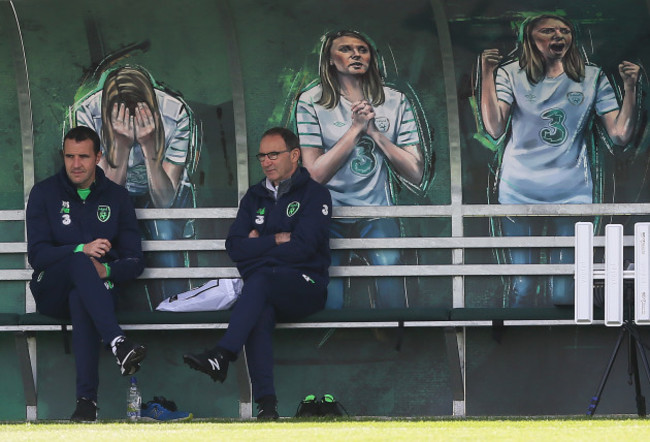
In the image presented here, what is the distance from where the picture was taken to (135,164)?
29.2ft

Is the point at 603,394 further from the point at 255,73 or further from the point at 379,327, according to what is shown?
the point at 255,73

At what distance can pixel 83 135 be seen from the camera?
848cm

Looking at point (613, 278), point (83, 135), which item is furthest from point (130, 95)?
point (613, 278)

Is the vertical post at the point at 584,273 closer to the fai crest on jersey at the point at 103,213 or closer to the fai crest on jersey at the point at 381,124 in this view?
the fai crest on jersey at the point at 381,124

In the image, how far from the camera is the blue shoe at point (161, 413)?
8.23 metres

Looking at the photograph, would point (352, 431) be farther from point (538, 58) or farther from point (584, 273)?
point (538, 58)

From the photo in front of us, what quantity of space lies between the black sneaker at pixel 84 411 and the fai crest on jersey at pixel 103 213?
48.8 inches

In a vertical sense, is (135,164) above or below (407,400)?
above

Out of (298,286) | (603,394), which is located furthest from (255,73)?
(603,394)

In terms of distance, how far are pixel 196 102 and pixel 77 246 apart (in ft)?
3.98

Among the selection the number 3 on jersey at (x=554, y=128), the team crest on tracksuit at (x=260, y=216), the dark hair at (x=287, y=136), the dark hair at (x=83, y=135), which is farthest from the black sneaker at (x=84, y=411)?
the number 3 on jersey at (x=554, y=128)

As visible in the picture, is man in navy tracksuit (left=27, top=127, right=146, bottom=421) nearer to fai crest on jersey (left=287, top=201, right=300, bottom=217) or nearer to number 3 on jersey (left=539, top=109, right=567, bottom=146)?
fai crest on jersey (left=287, top=201, right=300, bottom=217)

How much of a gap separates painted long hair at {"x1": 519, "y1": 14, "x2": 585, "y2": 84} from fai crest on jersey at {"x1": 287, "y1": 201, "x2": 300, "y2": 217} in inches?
64.9

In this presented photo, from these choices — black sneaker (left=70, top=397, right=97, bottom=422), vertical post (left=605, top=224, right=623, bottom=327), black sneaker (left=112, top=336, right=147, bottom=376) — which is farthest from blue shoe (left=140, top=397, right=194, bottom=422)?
vertical post (left=605, top=224, right=623, bottom=327)
